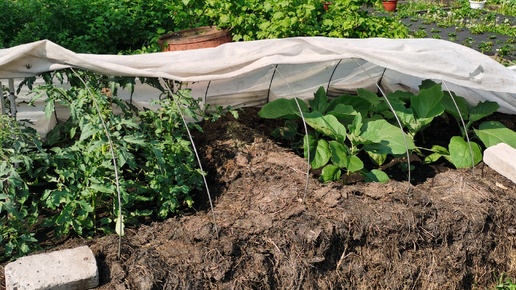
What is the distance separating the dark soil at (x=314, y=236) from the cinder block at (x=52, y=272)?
0.32ft

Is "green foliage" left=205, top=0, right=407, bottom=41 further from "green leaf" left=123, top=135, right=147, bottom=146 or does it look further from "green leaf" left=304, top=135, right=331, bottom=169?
"green leaf" left=123, top=135, right=147, bottom=146

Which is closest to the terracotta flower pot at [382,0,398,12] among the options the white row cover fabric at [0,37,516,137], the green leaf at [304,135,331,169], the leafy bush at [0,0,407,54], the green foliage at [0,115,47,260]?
the leafy bush at [0,0,407,54]

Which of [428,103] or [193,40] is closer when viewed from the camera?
[428,103]

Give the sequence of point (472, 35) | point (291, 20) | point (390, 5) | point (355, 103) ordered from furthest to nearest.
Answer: point (390, 5) → point (472, 35) → point (291, 20) → point (355, 103)

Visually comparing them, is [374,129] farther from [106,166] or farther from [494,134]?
[106,166]

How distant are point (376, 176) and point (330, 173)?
0.35m

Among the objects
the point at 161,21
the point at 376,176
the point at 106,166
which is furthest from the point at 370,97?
the point at 161,21

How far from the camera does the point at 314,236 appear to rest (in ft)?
9.31

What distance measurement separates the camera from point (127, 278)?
8.37ft

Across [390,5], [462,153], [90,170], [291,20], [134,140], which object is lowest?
[390,5]

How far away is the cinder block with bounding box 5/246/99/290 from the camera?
2.40 meters

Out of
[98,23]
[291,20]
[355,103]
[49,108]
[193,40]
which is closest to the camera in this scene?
[49,108]

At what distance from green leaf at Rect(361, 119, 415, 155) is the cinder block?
6.63ft

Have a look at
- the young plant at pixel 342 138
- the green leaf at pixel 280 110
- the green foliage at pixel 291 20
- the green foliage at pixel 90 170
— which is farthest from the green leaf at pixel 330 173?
the green foliage at pixel 291 20
